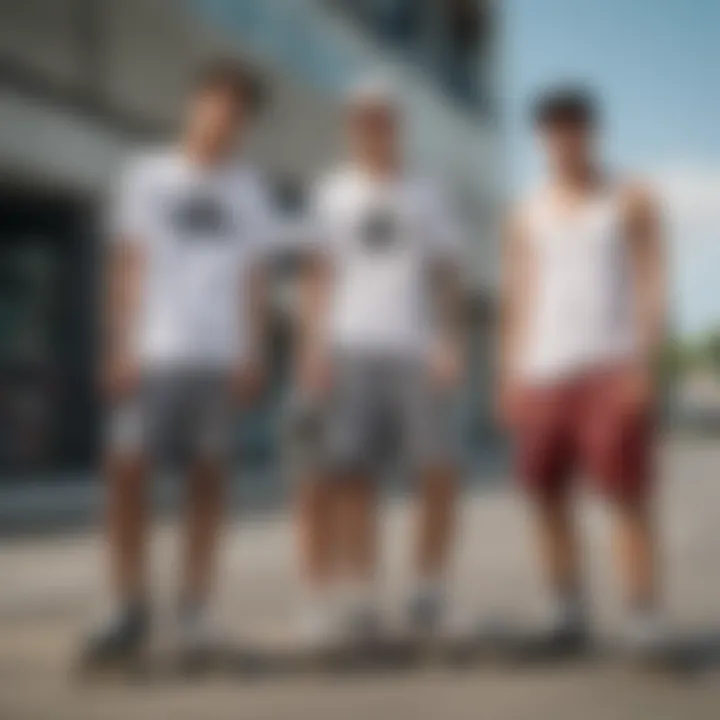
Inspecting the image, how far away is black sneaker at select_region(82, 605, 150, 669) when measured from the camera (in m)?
2.01

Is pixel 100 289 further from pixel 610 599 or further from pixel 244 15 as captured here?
pixel 610 599

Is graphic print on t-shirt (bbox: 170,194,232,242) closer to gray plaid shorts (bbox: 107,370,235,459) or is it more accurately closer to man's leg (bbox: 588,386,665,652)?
gray plaid shorts (bbox: 107,370,235,459)

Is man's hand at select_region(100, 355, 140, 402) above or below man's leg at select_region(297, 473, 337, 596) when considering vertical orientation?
above

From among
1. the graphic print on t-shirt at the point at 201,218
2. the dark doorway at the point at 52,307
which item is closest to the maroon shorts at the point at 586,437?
the graphic print on t-shirt at the point at 201,218

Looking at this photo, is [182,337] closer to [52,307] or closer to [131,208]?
[131,208]

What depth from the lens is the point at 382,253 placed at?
194 cm

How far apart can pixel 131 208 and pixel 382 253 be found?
0.99 ft

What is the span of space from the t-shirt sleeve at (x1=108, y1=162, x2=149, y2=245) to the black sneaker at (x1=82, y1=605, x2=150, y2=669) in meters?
0.46

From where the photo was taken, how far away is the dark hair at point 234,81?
71.4 inches

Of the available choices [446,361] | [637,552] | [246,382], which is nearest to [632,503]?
[637,552]

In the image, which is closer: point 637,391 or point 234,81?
Result: point 234,81

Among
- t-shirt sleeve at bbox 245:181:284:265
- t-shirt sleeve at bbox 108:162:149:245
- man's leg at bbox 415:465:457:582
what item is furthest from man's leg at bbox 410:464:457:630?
t-shirt sleeve at bbox 108:162:149:245

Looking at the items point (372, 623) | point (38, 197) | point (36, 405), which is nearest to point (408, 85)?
point (372, 623)

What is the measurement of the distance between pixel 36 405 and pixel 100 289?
1722 mm
